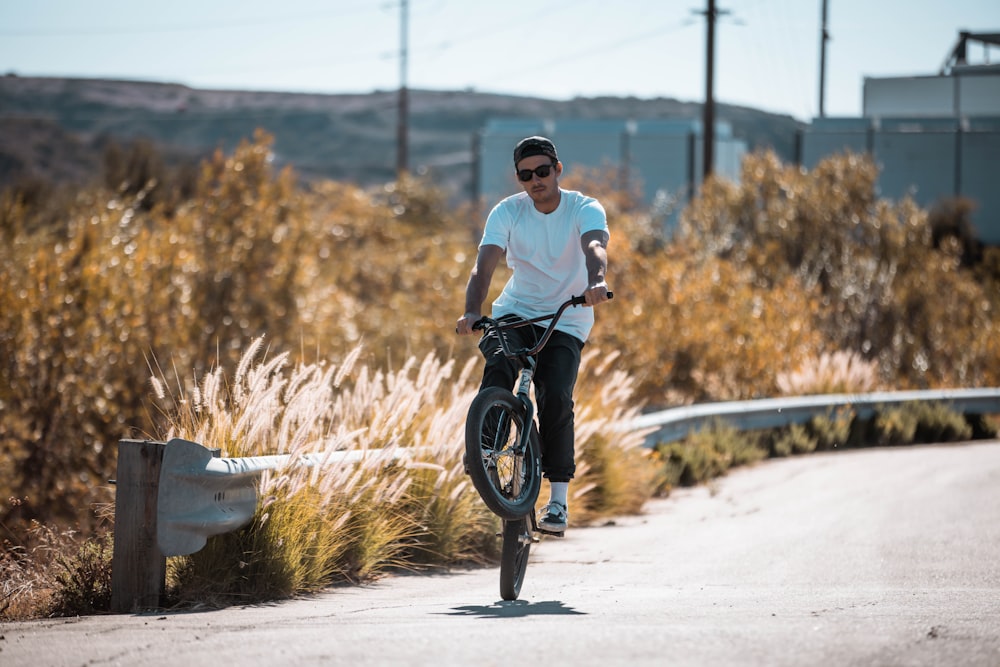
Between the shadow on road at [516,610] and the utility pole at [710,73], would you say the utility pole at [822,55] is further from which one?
the shadow on road at [516,610]

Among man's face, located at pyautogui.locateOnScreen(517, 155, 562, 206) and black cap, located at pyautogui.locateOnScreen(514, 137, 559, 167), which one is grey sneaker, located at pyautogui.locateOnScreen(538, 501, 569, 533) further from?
black cap, located at pyautogui.locateOnScreen(514, 137, 559, 167)

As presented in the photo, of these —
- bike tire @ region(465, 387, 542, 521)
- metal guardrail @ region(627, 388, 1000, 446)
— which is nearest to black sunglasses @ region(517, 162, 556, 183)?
bike tire @ region(465, 387, 542, 521)

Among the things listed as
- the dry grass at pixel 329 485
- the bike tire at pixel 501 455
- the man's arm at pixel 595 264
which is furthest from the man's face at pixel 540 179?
the dry grass at pixel 329 485

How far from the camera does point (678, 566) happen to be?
770cm

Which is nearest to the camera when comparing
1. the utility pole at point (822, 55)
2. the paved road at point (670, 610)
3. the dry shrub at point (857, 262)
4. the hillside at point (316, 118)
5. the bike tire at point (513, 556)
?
the paved road at point (670, 610)

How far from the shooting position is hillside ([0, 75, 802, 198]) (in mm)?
135625

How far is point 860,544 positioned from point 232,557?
4308 millimetres

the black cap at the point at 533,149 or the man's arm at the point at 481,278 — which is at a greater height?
the black cap at the point at 533,149

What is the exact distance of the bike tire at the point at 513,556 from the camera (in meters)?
6.23

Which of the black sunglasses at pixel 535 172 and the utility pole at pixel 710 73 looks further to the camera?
the utility pole at pixel 710 73

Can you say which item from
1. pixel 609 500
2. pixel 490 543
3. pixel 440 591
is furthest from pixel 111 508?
pixel 609 500

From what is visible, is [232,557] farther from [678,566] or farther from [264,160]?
[264,160]

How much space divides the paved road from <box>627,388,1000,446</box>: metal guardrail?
8.06 ft

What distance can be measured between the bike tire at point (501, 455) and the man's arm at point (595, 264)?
0.66 metres
